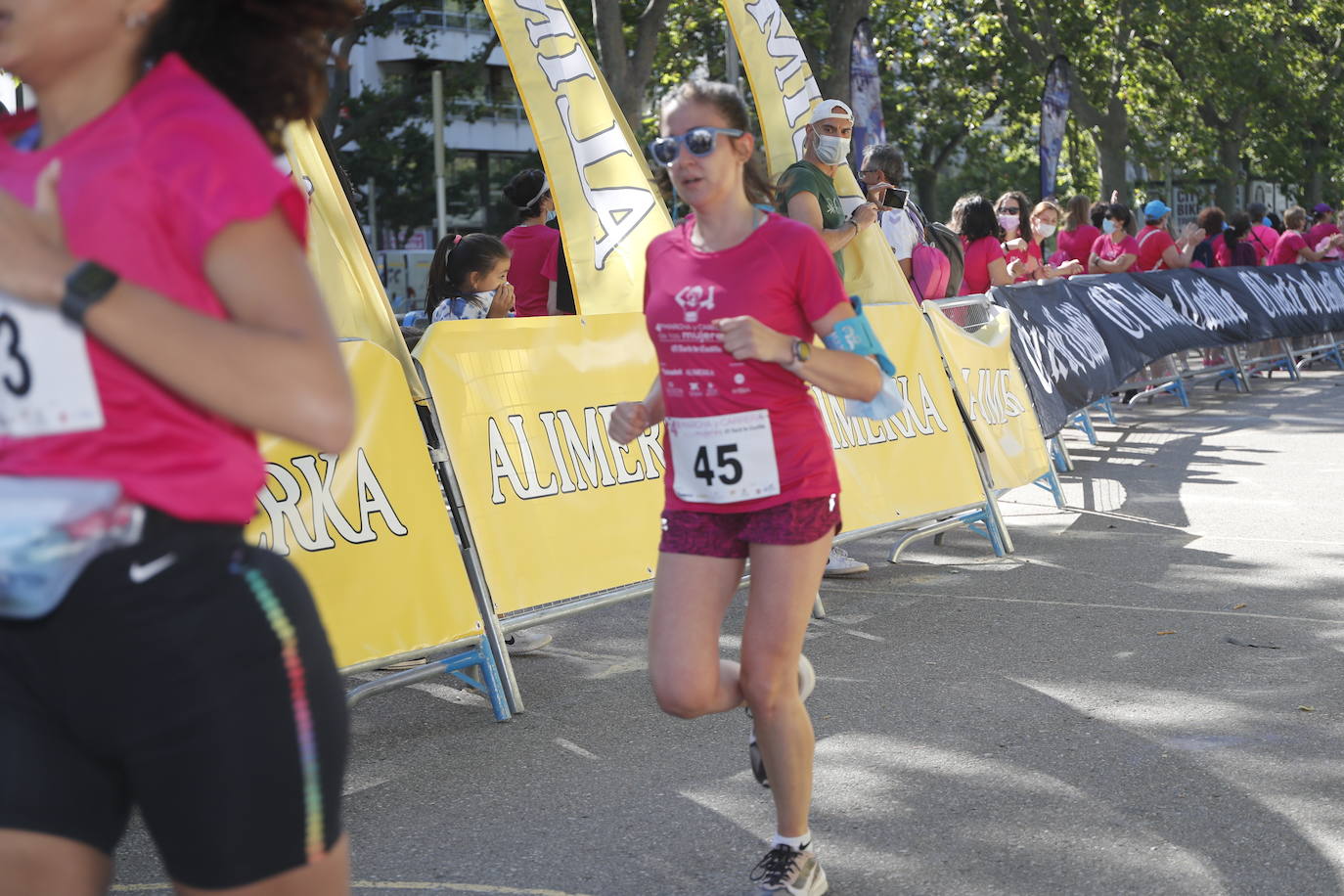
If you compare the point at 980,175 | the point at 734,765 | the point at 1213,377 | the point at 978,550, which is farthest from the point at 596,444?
the point at 980,175

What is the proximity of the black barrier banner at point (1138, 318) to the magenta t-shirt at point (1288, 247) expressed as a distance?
340mm

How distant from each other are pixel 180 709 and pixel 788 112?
23.1 feet

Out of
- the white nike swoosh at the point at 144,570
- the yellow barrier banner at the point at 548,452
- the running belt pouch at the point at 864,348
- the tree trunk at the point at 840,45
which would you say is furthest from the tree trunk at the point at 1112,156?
the white nike swoosh at the point at 144,570

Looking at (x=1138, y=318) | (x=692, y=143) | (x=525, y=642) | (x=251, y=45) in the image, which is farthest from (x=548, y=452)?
(x=1138, y=318)

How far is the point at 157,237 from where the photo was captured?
1.75 metres

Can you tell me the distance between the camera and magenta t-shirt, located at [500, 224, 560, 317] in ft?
28.6

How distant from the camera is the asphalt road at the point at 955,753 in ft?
13.2

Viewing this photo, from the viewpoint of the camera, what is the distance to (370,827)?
176 inches

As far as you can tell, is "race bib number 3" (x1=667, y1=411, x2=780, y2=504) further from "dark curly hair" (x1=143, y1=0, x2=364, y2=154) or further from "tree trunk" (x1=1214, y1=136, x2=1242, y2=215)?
"tree trunk" (x1=1214, y1=136, x2=1242, y2=215)

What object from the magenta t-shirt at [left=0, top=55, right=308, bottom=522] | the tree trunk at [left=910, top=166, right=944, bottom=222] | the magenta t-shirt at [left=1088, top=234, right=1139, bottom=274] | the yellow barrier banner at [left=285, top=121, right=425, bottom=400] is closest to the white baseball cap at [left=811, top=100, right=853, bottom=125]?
the yellow barrier banner at [left=285, top=121, right=425, bottom=400]

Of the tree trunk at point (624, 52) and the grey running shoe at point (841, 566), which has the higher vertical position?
the tree trunk at point (624, 52)

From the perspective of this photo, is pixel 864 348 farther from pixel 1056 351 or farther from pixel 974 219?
pixel 1056 351

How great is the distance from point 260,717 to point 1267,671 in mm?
4909

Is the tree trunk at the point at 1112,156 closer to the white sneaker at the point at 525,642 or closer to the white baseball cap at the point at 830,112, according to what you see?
the white baseball cap at the point at 830,112
